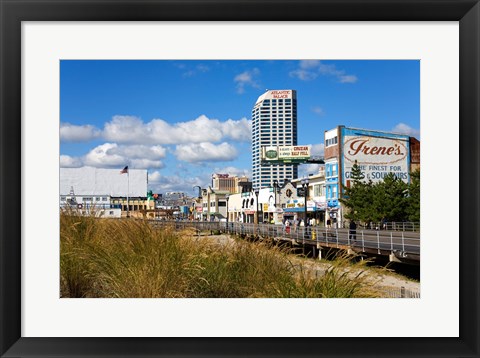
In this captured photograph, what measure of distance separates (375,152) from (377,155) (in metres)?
0.78

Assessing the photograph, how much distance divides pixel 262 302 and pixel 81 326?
4.61 ft

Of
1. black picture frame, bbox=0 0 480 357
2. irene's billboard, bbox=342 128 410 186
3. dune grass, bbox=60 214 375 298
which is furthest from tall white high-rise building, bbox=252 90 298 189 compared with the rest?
irene's billboard, bbox=342 128 410 186

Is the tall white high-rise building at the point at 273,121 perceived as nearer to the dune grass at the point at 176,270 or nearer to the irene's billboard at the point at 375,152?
the dune grass at the point at 176,270

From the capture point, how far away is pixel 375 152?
35.4m

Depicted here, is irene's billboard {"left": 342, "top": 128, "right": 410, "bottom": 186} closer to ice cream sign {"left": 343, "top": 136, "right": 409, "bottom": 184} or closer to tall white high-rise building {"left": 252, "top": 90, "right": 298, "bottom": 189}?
ice cream sign {"left": 343, "top": 136, "right": 409, "bottom": 184}

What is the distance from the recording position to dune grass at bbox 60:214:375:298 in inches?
215
